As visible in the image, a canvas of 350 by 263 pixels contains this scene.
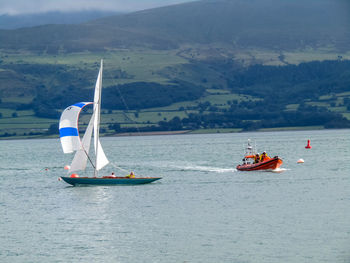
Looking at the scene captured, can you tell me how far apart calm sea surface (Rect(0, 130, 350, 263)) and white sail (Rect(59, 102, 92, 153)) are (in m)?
5.17

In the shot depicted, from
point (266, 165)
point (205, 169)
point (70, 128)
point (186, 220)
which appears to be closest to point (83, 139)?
point (70, 128)

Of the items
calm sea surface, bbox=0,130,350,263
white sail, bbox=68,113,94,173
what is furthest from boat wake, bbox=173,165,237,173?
white sail, bbox=68,113,94,173

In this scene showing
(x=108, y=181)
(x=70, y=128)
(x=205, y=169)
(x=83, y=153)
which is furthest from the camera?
(x=205, y=169)

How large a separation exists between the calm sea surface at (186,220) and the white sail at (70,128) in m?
5.17

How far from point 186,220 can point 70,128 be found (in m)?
22.9

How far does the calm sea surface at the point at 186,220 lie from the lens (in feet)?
134

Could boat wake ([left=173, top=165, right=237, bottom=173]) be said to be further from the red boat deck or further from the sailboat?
the sailboat

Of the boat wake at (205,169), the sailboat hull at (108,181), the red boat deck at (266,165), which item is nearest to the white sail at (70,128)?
the sailboat hull at (108,181)

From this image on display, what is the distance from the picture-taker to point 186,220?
2040 inches

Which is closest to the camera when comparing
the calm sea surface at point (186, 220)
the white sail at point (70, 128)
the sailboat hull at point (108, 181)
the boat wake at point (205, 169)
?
the calm sea surface at point (186, 220)

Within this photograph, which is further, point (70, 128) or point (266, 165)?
point (266, 165)

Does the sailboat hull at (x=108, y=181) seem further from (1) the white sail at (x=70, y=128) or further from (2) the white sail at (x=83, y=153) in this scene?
(1) the white sail at (x=70, y=128)

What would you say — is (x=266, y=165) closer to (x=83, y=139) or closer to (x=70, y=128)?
(x=83, y=139)

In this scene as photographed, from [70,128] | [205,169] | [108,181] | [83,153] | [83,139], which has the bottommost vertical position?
[205,169]
